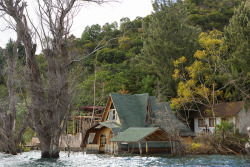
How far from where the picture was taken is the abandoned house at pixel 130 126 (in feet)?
88.0

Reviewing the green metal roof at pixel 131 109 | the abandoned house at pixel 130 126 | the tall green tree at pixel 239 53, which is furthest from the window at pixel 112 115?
the tall green tree at pixel 239 53

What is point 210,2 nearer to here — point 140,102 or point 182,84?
→ point 182,84

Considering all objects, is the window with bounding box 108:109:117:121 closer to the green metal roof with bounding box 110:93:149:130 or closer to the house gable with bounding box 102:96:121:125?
the house gable with bounding box 102:96:121:125

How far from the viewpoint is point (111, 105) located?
107ft

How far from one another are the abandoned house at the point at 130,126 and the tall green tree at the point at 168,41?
565cm

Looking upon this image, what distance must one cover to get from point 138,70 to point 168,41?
24.0 feet

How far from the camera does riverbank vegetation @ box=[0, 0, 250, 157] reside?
21.1 meters

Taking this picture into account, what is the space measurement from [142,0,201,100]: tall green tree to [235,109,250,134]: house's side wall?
28.1 feet

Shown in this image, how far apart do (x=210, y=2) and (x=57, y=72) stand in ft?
188

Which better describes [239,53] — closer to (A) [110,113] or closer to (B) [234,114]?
(B) [234,114]

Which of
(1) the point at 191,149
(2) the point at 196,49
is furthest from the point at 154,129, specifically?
(2) the point at 196,49

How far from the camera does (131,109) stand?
32.5 meters

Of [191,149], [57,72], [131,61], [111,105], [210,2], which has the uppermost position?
[210,2]

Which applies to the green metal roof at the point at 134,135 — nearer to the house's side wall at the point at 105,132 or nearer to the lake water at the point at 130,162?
the lake water at the point at 130,162
